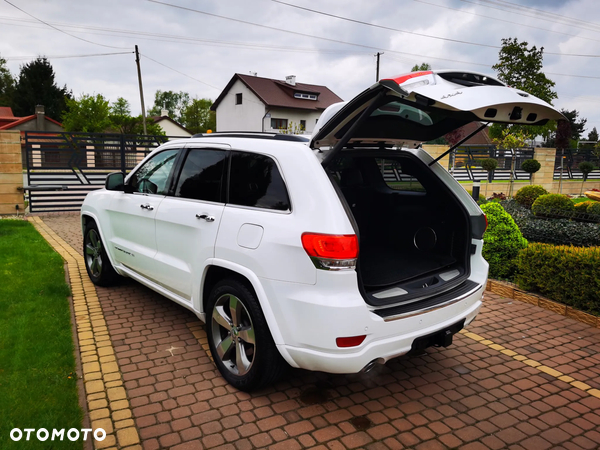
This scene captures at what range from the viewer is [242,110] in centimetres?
4578

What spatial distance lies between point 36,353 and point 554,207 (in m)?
9.40

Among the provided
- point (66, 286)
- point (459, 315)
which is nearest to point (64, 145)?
point (66, 286)

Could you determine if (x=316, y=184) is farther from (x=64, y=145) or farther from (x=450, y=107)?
(x=64, y=145)

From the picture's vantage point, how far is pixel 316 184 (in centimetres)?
288

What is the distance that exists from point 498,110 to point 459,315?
1501 mm

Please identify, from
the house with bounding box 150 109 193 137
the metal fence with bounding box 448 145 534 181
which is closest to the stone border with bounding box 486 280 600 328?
the metal fence with bounding box 448 145 534 181

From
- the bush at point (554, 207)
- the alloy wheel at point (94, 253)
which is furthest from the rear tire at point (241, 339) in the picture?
the bush at point (554, 207)

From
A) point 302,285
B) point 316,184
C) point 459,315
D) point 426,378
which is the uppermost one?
point 316,184

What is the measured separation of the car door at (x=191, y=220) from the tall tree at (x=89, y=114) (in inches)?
1456

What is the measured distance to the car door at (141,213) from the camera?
14.2 ft

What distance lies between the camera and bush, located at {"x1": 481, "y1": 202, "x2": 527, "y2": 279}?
6.23 meters

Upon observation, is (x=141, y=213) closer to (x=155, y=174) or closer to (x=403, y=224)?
(x=155, y=174)

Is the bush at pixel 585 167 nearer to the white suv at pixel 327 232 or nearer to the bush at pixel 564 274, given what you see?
the bush at pixel 564 274

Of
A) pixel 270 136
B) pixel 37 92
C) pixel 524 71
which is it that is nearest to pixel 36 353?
pixel 270 136
